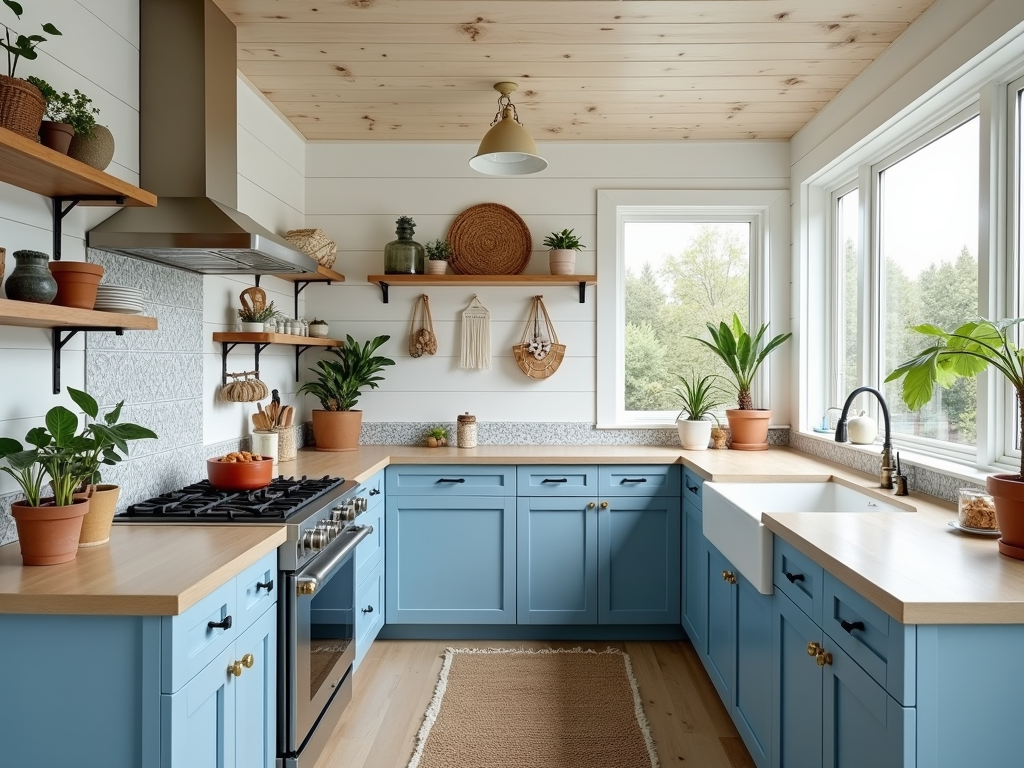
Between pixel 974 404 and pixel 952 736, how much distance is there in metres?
1.46

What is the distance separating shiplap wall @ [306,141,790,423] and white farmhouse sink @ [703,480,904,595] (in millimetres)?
1226

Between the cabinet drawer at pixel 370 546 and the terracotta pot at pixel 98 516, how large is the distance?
116 centimetres

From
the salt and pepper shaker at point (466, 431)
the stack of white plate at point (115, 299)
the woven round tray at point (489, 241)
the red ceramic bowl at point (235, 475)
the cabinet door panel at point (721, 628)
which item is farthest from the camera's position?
the woven round tray at point (489, 241)

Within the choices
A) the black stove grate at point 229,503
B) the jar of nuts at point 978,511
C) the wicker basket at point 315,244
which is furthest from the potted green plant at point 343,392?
the jar of nuts at point 978,511

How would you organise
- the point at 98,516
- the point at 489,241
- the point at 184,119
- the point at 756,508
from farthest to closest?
the point at 489,241
the point at 756,508
the point at 184,119
the point at 98,516

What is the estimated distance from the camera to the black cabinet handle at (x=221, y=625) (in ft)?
5.20

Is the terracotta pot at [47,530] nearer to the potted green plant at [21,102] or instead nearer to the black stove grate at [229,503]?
the black stove grate at [229,503]

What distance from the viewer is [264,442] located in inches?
118

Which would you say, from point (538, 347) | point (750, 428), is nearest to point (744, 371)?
point (750, 428)

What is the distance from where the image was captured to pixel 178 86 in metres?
2.33

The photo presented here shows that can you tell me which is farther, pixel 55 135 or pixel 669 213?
pixel 669 213

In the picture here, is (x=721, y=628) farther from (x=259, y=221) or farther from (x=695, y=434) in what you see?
(x=259, y=221)

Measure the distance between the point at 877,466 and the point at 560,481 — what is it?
4.37 ft

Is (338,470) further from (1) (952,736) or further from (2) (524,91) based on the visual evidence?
(1) (952,736)
